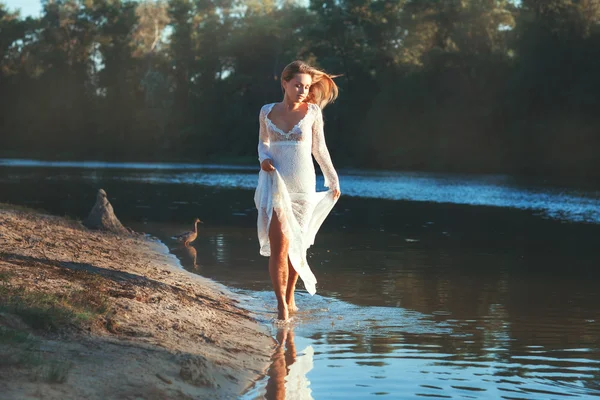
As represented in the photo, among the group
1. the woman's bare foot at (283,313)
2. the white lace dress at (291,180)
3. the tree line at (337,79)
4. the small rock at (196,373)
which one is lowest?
the woman's bare foot at (283,313)

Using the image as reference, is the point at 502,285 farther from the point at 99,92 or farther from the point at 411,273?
the point at 99,92

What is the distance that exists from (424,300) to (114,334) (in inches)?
161

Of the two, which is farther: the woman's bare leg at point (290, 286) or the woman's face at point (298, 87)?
the woman's bare leg at point (290, 286)

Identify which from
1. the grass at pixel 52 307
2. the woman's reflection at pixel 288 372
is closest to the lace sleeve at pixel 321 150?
the woman's reflection at pixel 288 372

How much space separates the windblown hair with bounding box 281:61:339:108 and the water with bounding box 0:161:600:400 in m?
1.97

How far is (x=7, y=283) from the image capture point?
6.39 metres

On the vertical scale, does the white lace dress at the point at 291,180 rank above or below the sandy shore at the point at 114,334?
above

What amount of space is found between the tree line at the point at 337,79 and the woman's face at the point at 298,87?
41.4 m

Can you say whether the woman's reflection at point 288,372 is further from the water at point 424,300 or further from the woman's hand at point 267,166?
the woman's hand at point 267,166

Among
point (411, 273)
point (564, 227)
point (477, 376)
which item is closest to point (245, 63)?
point (564, 227)

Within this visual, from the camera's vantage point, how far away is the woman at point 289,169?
779cm

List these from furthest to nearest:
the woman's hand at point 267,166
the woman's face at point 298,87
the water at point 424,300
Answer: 1. the woman's face at point 298,87
2. the woman's hand at point 267,166
3. the water at point 424,300

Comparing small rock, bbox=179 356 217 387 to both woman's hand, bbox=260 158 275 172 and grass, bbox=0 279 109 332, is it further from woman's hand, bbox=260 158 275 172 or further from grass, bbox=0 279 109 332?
woman's hand, bbox=260 158 275 172

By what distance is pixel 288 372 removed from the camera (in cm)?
599
